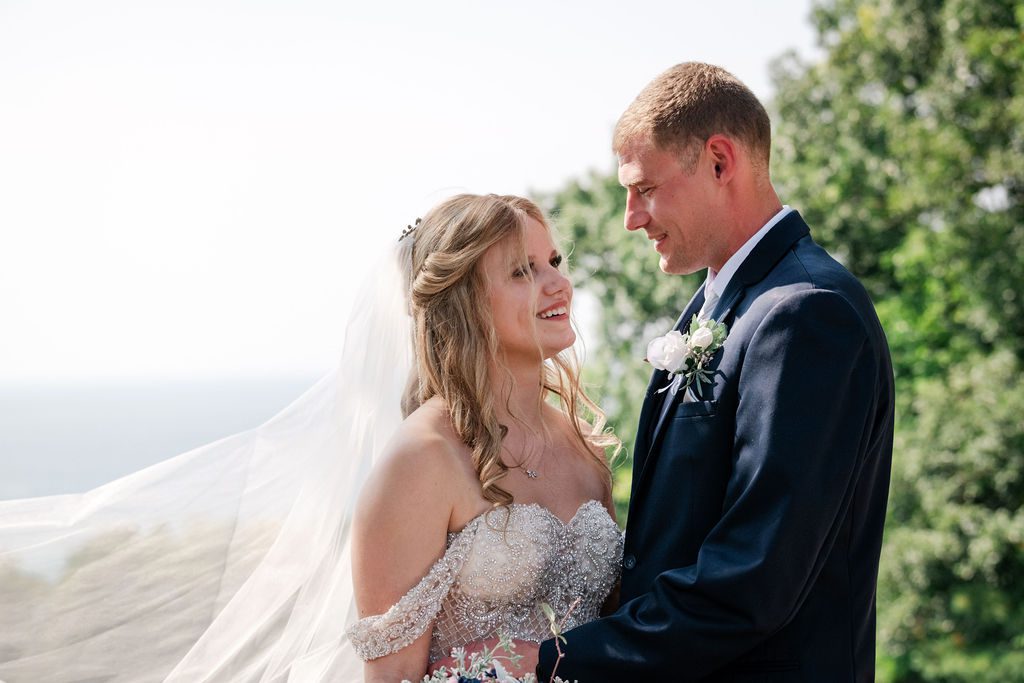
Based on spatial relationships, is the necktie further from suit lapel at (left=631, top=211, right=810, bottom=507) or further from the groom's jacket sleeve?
the groom's jacket sleeve

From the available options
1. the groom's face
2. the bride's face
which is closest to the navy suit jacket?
the groom's face

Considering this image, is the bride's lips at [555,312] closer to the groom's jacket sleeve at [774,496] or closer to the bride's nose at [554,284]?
the bride's nose at [554,284]

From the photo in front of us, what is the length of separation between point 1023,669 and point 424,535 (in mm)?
13296

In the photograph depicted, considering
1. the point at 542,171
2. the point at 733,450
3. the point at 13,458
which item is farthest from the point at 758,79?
the point at 733,450

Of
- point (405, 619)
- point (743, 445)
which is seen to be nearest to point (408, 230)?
point (405, 619)

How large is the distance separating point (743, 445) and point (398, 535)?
1096 millimetres

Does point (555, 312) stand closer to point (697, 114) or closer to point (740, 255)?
point (740, 255)

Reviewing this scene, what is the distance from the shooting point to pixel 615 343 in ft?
55.6

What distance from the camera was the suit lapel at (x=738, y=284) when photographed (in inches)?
129

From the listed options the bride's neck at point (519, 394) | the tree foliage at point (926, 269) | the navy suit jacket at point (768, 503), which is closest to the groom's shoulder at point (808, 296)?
the navy suit jacket at point (768, 503)

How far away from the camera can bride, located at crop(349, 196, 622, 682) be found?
3.31m

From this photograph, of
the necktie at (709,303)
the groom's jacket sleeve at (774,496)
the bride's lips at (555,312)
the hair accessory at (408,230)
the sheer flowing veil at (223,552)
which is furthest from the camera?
the hair accessory at (408,230)

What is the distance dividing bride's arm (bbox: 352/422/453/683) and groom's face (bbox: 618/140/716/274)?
41.3 inches

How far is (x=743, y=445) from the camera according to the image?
118 inches
